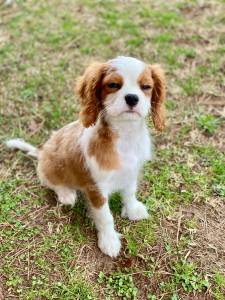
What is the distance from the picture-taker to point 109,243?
4180 mm

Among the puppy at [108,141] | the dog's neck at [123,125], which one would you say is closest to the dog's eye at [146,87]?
the puppy at [108,141]

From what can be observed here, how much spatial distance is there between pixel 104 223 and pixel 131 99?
1.19m

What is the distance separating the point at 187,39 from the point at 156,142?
1.99m

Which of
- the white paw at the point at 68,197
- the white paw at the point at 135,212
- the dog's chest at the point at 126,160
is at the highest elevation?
the dog's chest at the point at 126,160

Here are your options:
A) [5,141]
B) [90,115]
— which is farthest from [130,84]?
[5,141]

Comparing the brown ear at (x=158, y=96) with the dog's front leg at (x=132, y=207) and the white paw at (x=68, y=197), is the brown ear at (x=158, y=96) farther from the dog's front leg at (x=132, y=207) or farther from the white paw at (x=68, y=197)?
the white paw at (x=68, y=197)

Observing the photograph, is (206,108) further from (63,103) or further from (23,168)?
(23,168)

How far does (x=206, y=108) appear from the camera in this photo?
567 centimetres

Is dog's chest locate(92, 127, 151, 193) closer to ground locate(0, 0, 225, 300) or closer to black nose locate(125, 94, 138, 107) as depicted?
black nose locate(125, 94, 138, 107)

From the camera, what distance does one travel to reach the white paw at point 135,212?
445 centimetres

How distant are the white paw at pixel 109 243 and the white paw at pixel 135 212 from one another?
28 cm

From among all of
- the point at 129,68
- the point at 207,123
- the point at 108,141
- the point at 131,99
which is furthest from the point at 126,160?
the point at 207,123

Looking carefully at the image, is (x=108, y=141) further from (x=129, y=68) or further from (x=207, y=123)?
(x=207, y=123)

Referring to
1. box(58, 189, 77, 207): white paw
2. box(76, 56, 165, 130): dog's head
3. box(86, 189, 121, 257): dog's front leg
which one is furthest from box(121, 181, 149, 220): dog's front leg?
box(76, 56, 165, 130): dog's head
